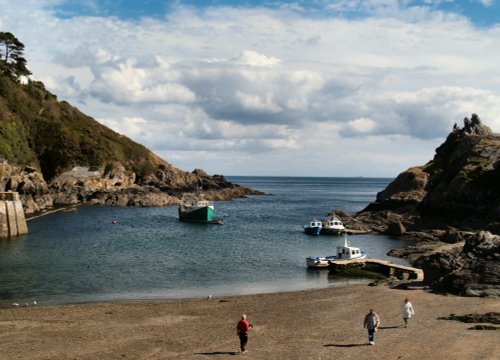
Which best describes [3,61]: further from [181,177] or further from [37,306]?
[37,306]

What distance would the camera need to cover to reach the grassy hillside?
144 metres

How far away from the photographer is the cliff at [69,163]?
421ft

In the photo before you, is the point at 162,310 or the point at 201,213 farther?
the point at 201,213

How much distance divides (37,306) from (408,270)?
33842mm

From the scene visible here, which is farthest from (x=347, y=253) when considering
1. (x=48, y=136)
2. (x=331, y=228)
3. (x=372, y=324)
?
(x=48, y=136)

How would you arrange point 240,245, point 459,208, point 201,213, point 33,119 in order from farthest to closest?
point 33,119 → point 201,213 → point 459,208 → point 240,245

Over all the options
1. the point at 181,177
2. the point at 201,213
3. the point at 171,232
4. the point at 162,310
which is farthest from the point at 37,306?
the point at 181,177

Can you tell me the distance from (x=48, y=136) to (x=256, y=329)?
142841 millimetres

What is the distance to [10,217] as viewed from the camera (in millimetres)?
74625

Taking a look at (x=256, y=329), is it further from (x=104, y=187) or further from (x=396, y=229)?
(x=104, y=187)

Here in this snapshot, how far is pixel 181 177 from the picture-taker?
615 feet

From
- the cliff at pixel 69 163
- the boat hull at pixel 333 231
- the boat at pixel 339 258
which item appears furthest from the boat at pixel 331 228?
the cliff at pixel 69 163

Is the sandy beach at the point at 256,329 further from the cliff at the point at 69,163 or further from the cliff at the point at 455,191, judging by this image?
the cliff at the point at 69,163

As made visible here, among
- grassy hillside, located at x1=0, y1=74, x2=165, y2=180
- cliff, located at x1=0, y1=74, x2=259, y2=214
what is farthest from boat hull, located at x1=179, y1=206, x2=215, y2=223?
grassy hillside, located at x1=0, y1=74, x2=165, y2=180
